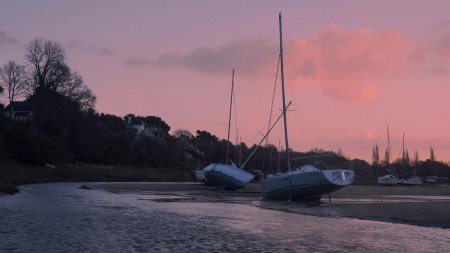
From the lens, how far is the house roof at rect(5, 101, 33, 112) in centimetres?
10698

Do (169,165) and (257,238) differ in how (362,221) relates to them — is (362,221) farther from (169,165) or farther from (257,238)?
(169,165)

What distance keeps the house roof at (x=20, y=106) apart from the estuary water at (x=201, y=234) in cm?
8638

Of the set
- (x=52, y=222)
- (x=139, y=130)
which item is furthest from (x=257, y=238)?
(x=139, y=130)

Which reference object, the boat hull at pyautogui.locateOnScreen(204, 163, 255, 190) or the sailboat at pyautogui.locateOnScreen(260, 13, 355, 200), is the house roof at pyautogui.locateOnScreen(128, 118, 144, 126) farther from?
the sailboat at pyautogui.locateOnScreen(260, 13, 355, 200)

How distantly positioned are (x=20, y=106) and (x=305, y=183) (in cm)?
8811

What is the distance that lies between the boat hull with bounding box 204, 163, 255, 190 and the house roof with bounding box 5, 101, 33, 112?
58602 millimetres

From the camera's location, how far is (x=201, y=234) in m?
18.3

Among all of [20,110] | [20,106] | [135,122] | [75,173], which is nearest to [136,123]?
[135,122]

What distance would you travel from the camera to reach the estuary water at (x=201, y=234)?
1538 cm

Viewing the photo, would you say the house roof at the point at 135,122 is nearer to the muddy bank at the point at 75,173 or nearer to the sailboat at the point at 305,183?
the muddy bank at the point at 75,173

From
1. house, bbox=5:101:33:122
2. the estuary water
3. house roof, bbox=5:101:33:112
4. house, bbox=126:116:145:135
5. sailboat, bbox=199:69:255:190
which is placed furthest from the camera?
house, bbox=126:116:145:135

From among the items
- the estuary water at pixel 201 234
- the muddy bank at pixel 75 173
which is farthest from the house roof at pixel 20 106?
the estuary water at pixel 201 234

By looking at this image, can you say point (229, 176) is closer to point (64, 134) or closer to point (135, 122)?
point (64, 134)

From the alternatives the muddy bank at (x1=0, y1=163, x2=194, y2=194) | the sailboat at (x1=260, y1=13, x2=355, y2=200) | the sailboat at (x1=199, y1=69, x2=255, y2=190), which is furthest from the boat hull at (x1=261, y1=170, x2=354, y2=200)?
the muddy bank at (x1=0, y1=163, x2=194, y2=194)
